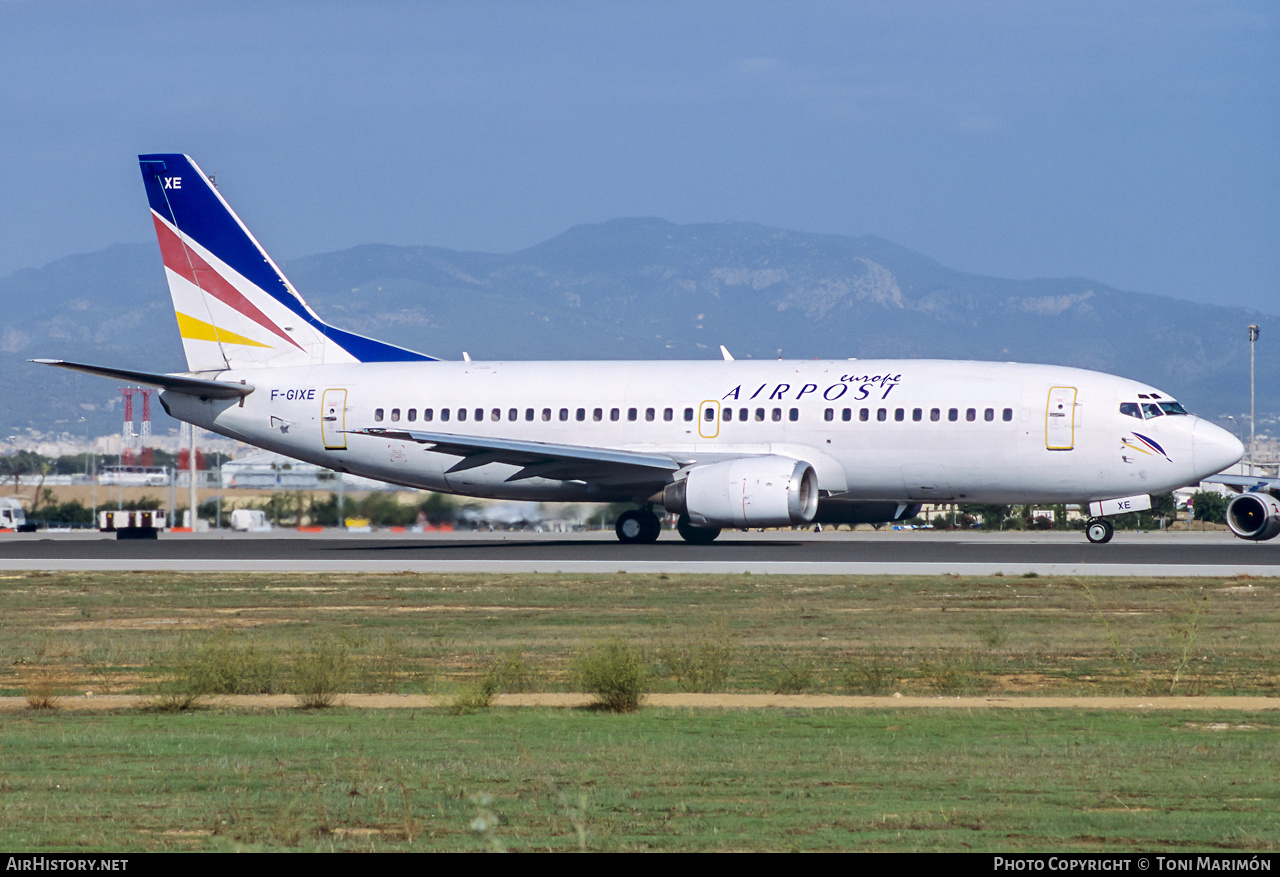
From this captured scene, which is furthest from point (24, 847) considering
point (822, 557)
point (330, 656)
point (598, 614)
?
point (822, 557)

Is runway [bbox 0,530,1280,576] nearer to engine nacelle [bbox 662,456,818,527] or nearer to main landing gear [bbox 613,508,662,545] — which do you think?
main landing gear [bbox 613,508,662,545]

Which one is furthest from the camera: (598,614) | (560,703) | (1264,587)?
(1264,587)

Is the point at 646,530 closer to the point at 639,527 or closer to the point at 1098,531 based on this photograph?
the point at 639,527

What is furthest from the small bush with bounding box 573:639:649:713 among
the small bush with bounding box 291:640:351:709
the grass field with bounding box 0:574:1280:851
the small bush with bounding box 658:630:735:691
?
the small bush with bounding box 291:640:351:709

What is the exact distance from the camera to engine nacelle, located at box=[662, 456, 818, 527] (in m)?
34.2

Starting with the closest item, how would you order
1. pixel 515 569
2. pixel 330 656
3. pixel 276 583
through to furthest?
pixel 330 656
pixel 276 583
pixel 515 569

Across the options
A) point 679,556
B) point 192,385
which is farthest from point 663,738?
point 192,385

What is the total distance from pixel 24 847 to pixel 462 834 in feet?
7.31

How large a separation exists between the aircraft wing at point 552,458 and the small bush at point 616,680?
2135 cm

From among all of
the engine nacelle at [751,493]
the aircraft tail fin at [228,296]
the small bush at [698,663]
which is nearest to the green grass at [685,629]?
the small bush at [698,663]

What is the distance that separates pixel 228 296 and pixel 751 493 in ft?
53.8

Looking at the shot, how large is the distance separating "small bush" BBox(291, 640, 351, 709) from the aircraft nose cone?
23.2 m

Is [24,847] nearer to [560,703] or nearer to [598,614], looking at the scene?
[560,703]

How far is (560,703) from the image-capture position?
1420 centimetres
